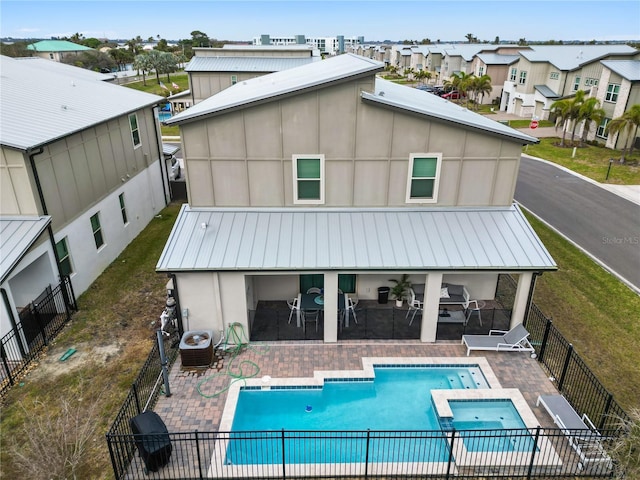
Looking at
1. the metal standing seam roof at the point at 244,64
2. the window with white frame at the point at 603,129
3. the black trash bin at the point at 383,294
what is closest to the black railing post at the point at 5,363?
the black trash bin at the point at 383,294

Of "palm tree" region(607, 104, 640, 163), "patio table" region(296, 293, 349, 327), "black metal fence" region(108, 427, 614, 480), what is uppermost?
"palm tree" region(607, 104, 640, 163)

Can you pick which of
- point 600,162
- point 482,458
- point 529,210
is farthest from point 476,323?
point 600,162

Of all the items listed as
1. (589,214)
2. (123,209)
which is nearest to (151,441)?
(123,209)

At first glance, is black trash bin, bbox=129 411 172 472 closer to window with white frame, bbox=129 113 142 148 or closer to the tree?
window with white frame, bbox=129 113 142 148

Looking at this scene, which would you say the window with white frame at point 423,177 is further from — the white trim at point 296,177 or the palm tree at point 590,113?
the palm tree at point 590,113

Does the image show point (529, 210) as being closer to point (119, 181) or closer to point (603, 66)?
point (119, 181)

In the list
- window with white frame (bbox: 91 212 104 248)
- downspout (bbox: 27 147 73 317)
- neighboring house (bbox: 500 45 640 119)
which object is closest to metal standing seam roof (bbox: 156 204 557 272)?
downspout (bbox: 27 147 73 317)
